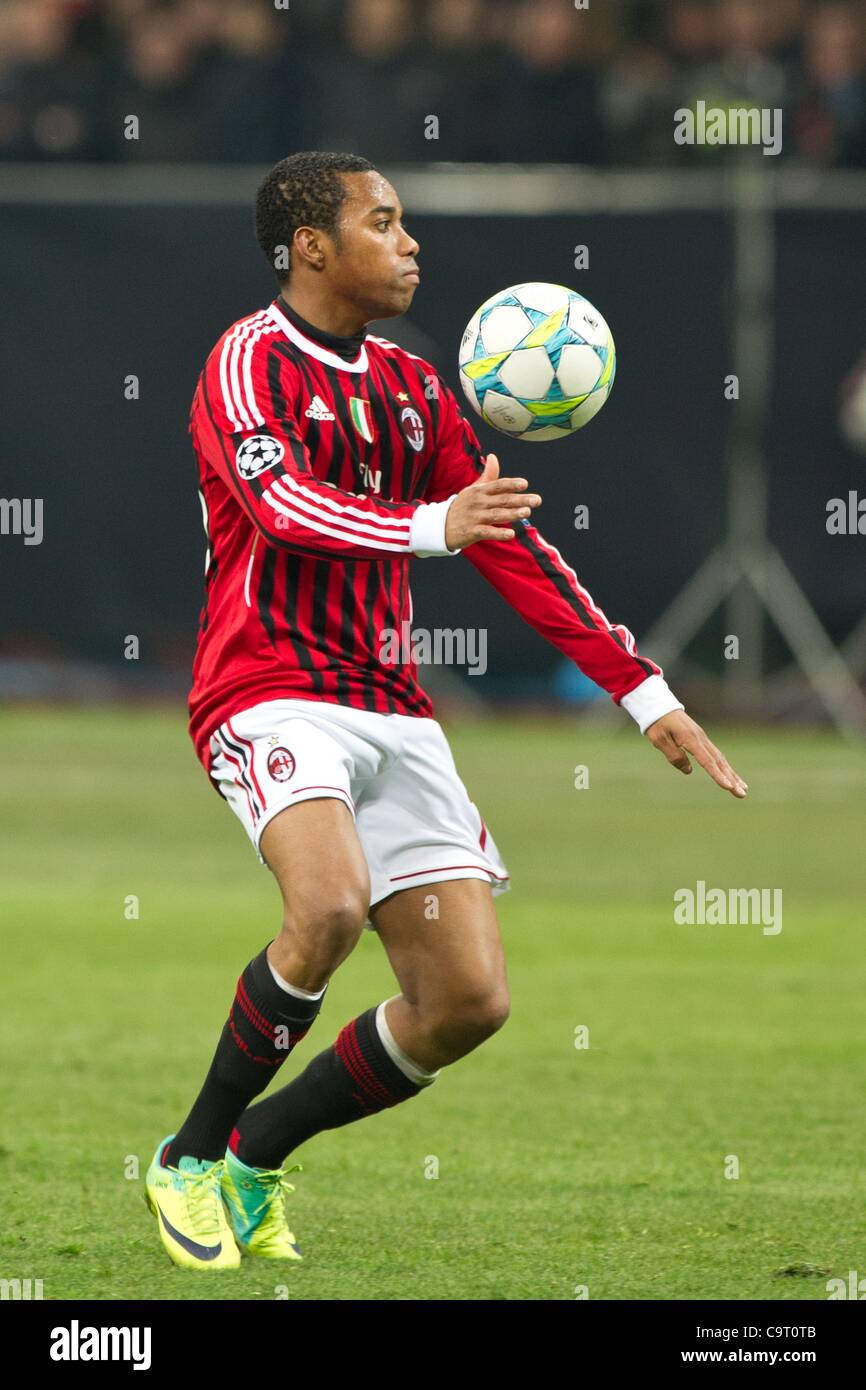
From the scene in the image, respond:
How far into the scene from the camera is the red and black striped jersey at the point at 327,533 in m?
4.97

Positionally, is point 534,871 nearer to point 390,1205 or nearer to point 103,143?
point 390,1205

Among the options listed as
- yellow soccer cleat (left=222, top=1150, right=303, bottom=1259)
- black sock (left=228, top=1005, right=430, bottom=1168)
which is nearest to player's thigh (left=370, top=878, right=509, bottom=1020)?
black sock (left=228, top=1005, right=430, bottom=1168)

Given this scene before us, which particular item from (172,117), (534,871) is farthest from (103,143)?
(534,871)

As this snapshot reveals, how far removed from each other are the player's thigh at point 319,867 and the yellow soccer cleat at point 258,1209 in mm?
723

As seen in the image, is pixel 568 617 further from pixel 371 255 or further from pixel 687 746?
pixel 371 255

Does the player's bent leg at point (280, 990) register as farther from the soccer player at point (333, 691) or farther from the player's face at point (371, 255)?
the player's face at point (371, 255)

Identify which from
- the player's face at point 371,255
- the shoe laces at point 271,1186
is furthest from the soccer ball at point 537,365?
the shoe laces at point 271,1186

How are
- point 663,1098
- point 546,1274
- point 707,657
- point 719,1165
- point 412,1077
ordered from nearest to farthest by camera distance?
point 546,1274 < point 412,1077 < point 719,1165 < point 663,1098 < point 707,657

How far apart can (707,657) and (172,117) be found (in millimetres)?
6092

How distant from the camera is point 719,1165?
609 centimetres

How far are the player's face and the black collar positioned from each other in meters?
0.09

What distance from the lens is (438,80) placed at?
17.4 m

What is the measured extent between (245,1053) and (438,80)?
13521mm

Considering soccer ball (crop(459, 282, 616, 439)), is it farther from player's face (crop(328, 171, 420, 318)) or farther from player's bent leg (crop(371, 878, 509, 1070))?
player's bent leg (crop(371, 878, 509, 1070))
